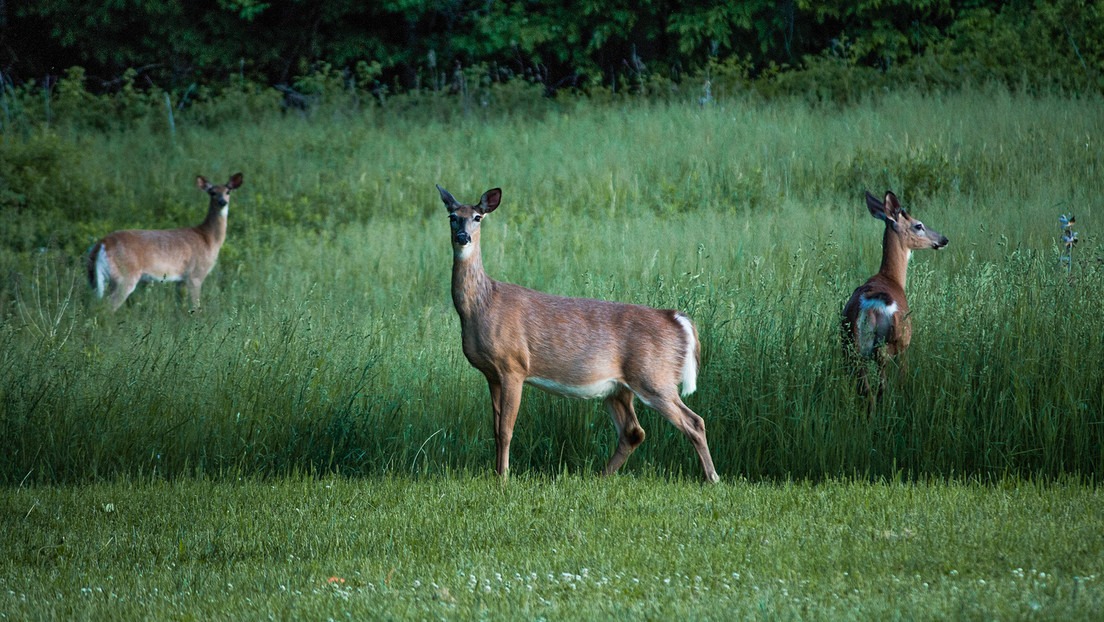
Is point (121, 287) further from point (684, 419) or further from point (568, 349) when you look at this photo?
point (684, 419)

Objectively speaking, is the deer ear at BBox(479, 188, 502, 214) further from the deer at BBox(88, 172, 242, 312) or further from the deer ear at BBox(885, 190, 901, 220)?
the deer at BBox(88, 172, 242, 312)

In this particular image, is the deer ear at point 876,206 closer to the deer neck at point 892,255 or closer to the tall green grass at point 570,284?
the deer neck at point 892,255

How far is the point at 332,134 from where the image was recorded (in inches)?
776

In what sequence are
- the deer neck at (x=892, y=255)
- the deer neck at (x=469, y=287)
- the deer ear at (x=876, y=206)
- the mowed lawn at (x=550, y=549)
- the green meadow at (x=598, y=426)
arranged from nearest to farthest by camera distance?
the mowed lawn at (x=550, y=549)
the green meadow at (x=598, y=426)
the deer neck at (x=469, y=287)
the deer neck at (x=892, y=255)
the deer ear at (x=876, y=206)

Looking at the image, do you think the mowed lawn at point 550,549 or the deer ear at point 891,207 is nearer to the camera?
the mowed lawn at point 550,549

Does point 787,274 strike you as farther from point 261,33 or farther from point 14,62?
point 14,62

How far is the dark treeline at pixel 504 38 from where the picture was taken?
22594mm

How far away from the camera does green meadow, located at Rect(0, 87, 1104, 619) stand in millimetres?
5383

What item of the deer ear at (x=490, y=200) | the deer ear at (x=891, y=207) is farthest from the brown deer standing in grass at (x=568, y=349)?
the deer ear at (x=891, y=207)

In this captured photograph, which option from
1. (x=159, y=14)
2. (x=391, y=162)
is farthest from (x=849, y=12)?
(x=159, y=14)

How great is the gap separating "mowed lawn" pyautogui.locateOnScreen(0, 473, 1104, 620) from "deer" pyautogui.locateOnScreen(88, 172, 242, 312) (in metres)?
6.76

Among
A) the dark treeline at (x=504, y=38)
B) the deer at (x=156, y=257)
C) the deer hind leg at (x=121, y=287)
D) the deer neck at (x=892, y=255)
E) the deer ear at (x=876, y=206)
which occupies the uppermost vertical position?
the dark treeline at (x=504, y=38)

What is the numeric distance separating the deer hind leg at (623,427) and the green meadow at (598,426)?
0.57 ft

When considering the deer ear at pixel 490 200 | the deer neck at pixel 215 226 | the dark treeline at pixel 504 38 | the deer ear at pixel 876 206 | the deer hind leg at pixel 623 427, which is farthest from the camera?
the dark treeline at pixel 504 38
